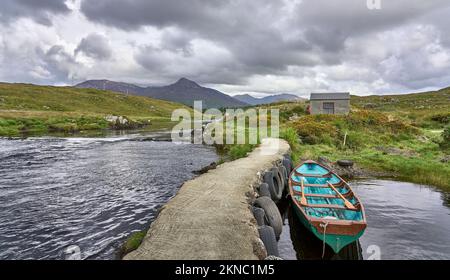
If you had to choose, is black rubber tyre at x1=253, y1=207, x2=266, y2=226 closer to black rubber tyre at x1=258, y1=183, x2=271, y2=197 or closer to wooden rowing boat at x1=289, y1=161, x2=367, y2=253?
wooden rowing boat at x1=289, y1=161, x2=367, y2=253

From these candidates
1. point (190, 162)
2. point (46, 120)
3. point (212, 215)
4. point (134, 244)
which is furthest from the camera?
point (46, 120)

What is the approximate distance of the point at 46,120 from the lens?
5588cm

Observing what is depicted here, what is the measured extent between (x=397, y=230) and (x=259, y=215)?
6.40 meters

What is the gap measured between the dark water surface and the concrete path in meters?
2.69

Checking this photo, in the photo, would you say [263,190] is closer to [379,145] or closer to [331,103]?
[379,145]

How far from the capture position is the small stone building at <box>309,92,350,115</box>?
46.8 meters

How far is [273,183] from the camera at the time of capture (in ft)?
48.5

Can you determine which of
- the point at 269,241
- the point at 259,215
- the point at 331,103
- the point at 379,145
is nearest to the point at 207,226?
the point at 269,241

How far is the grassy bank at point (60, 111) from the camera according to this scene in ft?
170

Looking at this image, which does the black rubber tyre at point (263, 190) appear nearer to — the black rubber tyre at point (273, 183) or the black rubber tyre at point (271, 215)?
the black rubber tyre at point (273, 183)

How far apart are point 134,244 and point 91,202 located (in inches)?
276

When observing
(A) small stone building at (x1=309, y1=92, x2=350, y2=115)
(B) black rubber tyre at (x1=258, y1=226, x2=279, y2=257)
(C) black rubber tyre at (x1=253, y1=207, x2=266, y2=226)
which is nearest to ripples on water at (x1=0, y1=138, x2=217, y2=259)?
(C) black rubber tyre at (x1=253, y1=207, x2=266, y2=226)
